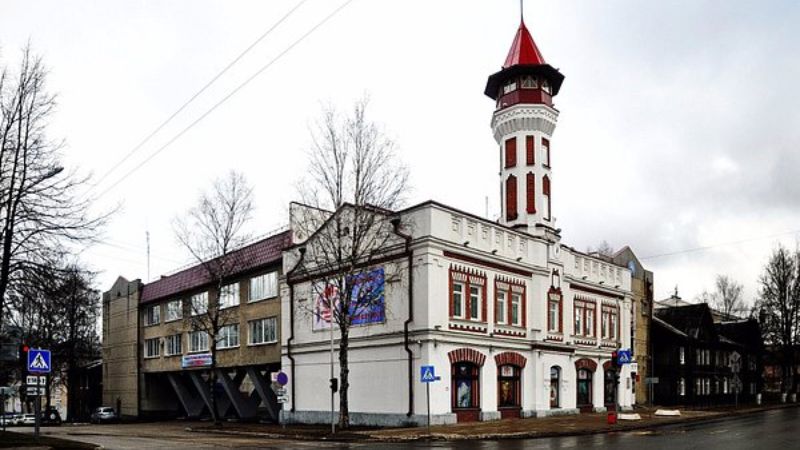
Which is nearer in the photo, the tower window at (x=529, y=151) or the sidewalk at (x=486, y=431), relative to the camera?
the sidewalk at (x=486, y=431)

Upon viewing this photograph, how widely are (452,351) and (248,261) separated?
1856 cm

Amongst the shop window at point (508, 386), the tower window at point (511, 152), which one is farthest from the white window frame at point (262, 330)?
the tower window at point (511, 152)

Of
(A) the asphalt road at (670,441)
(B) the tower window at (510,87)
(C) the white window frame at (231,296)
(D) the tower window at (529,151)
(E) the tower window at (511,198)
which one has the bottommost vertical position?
(A) the asphalt road at (670,441)

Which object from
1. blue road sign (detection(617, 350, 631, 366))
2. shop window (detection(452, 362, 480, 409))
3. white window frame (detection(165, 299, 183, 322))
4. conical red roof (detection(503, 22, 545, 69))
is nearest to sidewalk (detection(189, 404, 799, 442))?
shop window (detection(452, 362, 480, 409))

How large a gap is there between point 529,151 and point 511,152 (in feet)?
3.60

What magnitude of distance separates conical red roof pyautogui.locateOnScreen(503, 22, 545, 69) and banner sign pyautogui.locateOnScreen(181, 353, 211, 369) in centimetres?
2808

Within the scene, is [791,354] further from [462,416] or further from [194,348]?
[194,348]

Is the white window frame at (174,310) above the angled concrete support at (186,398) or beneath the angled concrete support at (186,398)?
above

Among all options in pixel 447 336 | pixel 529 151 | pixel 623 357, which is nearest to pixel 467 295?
pixel 447 336

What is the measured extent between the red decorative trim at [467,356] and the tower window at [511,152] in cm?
1269

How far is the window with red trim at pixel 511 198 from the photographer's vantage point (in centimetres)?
4281

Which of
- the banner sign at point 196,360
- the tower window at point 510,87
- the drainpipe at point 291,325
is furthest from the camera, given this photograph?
the banner sign at point 196,360

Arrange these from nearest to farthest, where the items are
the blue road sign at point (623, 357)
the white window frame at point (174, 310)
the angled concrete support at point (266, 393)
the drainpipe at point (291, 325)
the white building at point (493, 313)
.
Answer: the blue road sign at point (623, 357) → the white building at point (493, 313) → the drainpipe at point (291, 325) → the angled concrete support at point (266, 393) → the white window frame at point (174, 310)

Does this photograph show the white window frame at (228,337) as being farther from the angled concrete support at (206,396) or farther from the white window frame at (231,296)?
the angled concrete support at (206,396)
